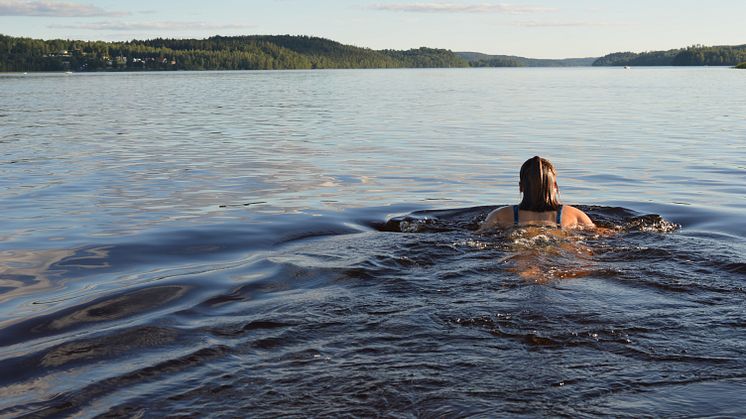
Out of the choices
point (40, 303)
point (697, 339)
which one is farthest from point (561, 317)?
point (40, 303)

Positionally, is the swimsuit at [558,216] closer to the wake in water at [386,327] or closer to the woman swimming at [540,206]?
the woman swimming at [540,206]

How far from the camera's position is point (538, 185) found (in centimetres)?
897

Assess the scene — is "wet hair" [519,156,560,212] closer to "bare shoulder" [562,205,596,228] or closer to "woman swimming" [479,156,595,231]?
"woman swimming" [479,156,595,231]

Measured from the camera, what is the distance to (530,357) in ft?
17.2

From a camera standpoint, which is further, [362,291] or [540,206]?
[540,206]

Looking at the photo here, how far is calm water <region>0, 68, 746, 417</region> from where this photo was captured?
4.79 m

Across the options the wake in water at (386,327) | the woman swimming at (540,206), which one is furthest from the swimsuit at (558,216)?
the wake in water at (386,327)

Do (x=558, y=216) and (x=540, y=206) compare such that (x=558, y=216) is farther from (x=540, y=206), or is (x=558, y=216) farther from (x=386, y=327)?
(x=386, y=327)

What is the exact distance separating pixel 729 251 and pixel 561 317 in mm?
3786

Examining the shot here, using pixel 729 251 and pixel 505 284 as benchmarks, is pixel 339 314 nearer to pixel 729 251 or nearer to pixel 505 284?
pixel 505 284

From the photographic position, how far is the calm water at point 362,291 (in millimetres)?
4785

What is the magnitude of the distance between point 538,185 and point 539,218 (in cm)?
40

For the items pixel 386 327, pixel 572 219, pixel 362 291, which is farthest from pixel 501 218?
pixel 386 327

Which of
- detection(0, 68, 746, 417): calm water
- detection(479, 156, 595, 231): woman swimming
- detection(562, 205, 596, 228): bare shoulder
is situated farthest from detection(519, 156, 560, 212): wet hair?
detection(0, 68, 746, 417): calm water
